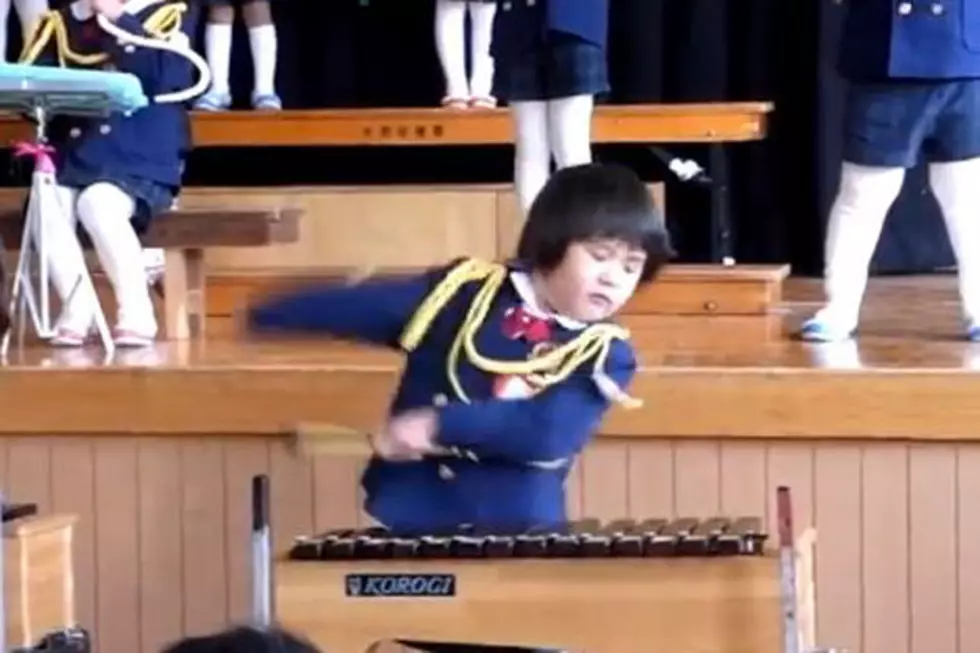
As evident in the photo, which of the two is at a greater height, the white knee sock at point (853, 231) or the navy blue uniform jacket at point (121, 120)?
the navy blue uniform jacket at point (121, 120)

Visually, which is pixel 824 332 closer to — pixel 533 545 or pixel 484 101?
pixel 533 545

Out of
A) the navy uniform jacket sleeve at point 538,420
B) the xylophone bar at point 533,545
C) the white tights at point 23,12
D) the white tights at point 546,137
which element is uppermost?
the white tights at point 23,12

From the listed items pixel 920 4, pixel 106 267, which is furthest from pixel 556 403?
pixel 106 267

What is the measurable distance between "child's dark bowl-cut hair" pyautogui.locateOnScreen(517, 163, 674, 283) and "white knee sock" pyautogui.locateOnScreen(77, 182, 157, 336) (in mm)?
1664

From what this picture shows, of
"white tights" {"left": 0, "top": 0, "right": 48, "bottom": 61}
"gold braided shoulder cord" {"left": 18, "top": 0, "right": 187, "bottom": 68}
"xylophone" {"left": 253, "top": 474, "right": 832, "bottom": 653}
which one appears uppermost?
"white tights" {"left": 0, "top": 0, "right": 48, "bottom": 61}

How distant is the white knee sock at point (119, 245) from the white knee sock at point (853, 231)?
1306 mm

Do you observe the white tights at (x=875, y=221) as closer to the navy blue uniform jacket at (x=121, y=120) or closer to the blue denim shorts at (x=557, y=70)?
the blue denim shorts at (x=557, y=70)

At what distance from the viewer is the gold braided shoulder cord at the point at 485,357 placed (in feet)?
9.20

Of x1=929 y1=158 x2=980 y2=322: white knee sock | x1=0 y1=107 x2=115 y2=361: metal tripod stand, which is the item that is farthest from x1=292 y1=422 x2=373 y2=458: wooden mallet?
x1=929 y1=158 x2=980 y2=322: white knee sock

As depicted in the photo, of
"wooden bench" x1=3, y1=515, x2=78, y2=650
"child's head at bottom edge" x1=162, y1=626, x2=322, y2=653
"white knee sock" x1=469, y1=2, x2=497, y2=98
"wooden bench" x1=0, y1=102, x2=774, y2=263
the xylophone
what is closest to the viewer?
"child's head at bottom edge" x1=162, y1=626, x2=322, y2=653

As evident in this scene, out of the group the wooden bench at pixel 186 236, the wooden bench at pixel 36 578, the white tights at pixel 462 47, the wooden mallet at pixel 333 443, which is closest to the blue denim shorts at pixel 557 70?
the wooden bench at pixel 186 236

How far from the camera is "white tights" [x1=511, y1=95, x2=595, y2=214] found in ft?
15.0

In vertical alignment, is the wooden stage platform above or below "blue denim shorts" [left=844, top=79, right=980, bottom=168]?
below

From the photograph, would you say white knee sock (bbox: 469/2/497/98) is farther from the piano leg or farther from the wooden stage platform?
the wooden stage platform
